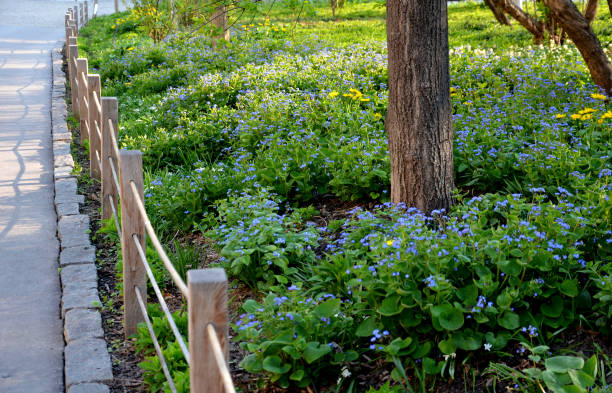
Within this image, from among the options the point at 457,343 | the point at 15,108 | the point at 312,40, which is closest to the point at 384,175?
the point at 457,343

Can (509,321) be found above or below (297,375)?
above

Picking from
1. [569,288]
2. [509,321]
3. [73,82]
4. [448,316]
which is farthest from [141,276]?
[73,82]

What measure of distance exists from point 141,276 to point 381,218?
165 centimetres

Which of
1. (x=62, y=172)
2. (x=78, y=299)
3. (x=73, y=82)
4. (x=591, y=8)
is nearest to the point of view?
(x=78, y=299)

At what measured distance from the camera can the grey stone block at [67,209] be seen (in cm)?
624

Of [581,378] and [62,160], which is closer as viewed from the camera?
[581,378]

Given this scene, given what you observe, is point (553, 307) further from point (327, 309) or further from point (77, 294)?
point (77, 294)

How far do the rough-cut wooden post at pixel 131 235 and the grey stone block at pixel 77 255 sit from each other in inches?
45.3

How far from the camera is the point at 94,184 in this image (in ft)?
23.5

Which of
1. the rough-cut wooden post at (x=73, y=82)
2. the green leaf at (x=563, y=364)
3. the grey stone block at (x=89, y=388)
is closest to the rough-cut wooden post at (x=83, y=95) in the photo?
the rough-cut wooden post at (x=73, y=82)

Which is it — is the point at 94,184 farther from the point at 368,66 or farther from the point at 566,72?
the point at 566,72

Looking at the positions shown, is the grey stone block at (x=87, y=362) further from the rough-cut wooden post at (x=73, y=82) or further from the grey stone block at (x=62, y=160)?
the rough-cut wooden post at (x=73, y=82)

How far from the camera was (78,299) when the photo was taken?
467 centimetres

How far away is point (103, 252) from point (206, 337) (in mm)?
3552
